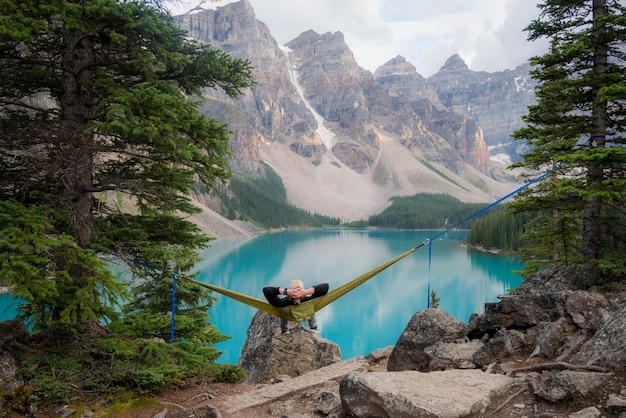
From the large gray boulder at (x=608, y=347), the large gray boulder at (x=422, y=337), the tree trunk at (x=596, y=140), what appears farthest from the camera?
the tree trunk at (x=596, y=140)

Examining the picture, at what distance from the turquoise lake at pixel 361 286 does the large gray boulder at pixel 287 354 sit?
476 inches

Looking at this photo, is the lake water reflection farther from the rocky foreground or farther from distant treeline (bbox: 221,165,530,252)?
distant treeline (bbox: 221,165,530,252)

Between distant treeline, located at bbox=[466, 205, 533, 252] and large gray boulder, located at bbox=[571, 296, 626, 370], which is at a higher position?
large gray boulder, located at bbox=[571, 296, 626, 370]

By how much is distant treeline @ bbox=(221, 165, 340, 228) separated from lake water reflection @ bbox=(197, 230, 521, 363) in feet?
201

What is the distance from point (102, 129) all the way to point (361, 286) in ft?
140

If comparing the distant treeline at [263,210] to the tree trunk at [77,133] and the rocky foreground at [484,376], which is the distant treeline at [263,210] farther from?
the rocky foreground at [484,376]

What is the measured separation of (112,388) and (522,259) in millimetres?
15520

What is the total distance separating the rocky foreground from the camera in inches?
135

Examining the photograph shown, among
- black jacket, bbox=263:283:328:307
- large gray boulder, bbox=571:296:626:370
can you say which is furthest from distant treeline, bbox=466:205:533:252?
large gray boulder, bbox=571:296:626:370

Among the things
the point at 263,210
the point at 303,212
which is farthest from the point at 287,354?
the point at 303,212

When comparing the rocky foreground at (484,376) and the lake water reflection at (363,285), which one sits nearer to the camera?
the rocky foreground at (484,376)

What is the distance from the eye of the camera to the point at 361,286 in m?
45.6

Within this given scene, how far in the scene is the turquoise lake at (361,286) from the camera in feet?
90.9

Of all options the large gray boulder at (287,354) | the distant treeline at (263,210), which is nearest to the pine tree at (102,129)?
the large gray boulder at (287,354)
